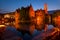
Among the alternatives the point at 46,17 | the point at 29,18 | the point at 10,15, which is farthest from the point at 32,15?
the point at 10,15

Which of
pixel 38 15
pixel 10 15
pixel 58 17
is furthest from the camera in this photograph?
pixel 10 15

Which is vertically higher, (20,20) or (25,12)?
(25,12)

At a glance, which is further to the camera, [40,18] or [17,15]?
[40,18]

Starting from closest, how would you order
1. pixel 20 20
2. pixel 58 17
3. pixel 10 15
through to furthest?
pixel 58 17 < pixel 20 20 < pixel 10 15

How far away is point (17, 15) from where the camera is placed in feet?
110

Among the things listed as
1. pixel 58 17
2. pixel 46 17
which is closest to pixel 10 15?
pixel 46 17

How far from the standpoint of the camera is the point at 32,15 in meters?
33.2

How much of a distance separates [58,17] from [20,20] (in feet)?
34.2

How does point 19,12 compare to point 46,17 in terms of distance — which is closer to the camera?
point 19,12

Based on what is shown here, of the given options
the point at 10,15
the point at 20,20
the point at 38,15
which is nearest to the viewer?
the point at 20,20

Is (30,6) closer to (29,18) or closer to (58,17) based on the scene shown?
(29,18)

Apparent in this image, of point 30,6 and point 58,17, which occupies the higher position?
point 30,6

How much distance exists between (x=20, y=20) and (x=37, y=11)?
6.96 m

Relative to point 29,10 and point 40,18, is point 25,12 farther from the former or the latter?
point 40,18
